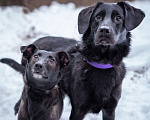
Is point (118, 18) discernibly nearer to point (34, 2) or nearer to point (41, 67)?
point (41, 67)

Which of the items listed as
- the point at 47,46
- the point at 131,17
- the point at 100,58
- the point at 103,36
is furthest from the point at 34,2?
the point at 103,36

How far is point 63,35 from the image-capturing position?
9.37m

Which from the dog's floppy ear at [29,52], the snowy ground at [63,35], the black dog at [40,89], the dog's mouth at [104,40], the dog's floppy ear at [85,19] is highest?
the dog's floppy ear at [85,19]

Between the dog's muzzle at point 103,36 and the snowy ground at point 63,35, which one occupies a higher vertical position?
the dog's muzzle at point 103,36

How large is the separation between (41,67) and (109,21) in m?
1.20

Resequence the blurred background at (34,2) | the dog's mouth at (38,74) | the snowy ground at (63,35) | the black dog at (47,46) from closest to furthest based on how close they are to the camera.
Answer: the dog's mouth at (38,74), the black dog at (47,46), the snowy ground at (63,35), the blurred background at (34,2)

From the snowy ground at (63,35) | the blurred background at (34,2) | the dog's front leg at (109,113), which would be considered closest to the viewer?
the dog's front leg at (109,113)

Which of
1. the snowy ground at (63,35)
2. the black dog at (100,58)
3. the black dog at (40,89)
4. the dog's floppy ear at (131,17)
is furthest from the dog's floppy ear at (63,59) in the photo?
the dog's floppy ear at (131,17)

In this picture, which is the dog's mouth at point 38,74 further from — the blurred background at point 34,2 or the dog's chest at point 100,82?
the blurred background at point 34,2

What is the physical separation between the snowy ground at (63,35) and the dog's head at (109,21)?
155 cm

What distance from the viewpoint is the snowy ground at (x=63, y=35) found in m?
4.91

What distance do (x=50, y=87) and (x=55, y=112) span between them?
433 millimetres

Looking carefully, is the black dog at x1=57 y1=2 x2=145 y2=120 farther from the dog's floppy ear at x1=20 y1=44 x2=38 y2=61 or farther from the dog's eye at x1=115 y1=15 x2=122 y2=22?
the dog's floppy ear at x1=20 y1=44 x2=38 y2=61

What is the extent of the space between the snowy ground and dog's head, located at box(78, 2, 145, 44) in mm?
1552
